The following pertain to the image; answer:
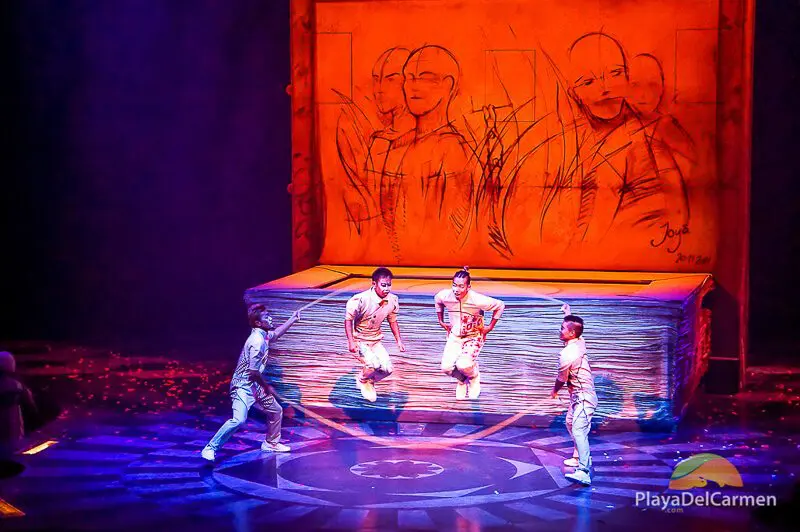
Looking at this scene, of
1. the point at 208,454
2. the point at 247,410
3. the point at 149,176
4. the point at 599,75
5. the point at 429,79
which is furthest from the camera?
the point at 149,176

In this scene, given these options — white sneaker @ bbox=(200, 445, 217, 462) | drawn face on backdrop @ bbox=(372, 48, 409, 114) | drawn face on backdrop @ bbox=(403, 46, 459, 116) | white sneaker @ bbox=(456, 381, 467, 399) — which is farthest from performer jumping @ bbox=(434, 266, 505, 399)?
drawn face on backdrop @ bbox=(372, 48, 409, 114)

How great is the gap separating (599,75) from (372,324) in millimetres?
4220

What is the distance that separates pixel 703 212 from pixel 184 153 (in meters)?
6.98

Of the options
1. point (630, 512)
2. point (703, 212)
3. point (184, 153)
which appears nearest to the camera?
point (630, 512)

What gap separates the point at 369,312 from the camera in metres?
11.3

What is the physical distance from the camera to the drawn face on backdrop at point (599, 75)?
44.3 ft

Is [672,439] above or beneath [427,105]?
beneath

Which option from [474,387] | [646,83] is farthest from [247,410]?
[646,83]

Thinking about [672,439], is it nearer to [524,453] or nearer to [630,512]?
[524,453]

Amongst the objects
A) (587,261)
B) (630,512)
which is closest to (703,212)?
(587,261)

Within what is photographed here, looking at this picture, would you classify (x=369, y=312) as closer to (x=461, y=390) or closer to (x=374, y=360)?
(x=374, y=360)

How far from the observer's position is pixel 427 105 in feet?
45.7
